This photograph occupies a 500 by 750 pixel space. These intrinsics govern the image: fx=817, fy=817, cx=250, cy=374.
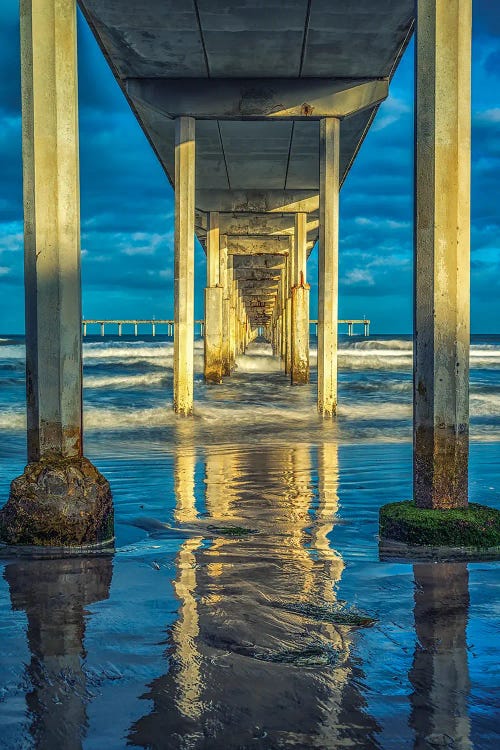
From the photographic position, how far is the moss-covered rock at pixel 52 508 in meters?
4.30

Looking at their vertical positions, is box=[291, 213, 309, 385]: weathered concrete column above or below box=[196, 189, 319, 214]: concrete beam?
below

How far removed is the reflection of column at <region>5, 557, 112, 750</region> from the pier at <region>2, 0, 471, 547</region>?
0.46 metres

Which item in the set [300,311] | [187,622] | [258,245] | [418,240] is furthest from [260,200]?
[187,622]

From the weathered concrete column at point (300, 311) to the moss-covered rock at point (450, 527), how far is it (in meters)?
18.5

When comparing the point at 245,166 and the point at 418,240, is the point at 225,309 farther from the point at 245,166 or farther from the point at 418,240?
the point at 418,240

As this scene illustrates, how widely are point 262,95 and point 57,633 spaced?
11.9m

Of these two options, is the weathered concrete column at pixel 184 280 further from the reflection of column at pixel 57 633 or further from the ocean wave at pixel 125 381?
the ocean wave at pixel 125 381

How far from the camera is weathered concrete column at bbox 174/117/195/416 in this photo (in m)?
13.9

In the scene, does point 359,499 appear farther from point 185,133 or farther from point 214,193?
point 214,193

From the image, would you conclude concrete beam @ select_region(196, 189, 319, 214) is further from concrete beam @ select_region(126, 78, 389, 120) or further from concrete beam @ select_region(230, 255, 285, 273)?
concrete beam @ select_region(230, 255, 285, 273)

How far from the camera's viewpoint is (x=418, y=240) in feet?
14.0

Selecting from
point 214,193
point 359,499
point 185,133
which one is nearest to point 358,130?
point 185,133

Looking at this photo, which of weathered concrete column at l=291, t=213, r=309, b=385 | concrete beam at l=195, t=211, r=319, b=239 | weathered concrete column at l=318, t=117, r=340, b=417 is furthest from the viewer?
concrete beam at l=195, t=211, r=319, b=239

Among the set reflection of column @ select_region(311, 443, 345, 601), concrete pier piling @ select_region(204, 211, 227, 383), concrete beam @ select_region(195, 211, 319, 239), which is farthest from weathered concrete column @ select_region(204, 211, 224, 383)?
reflection of column @ select_region(311, 443, 345, 601)
